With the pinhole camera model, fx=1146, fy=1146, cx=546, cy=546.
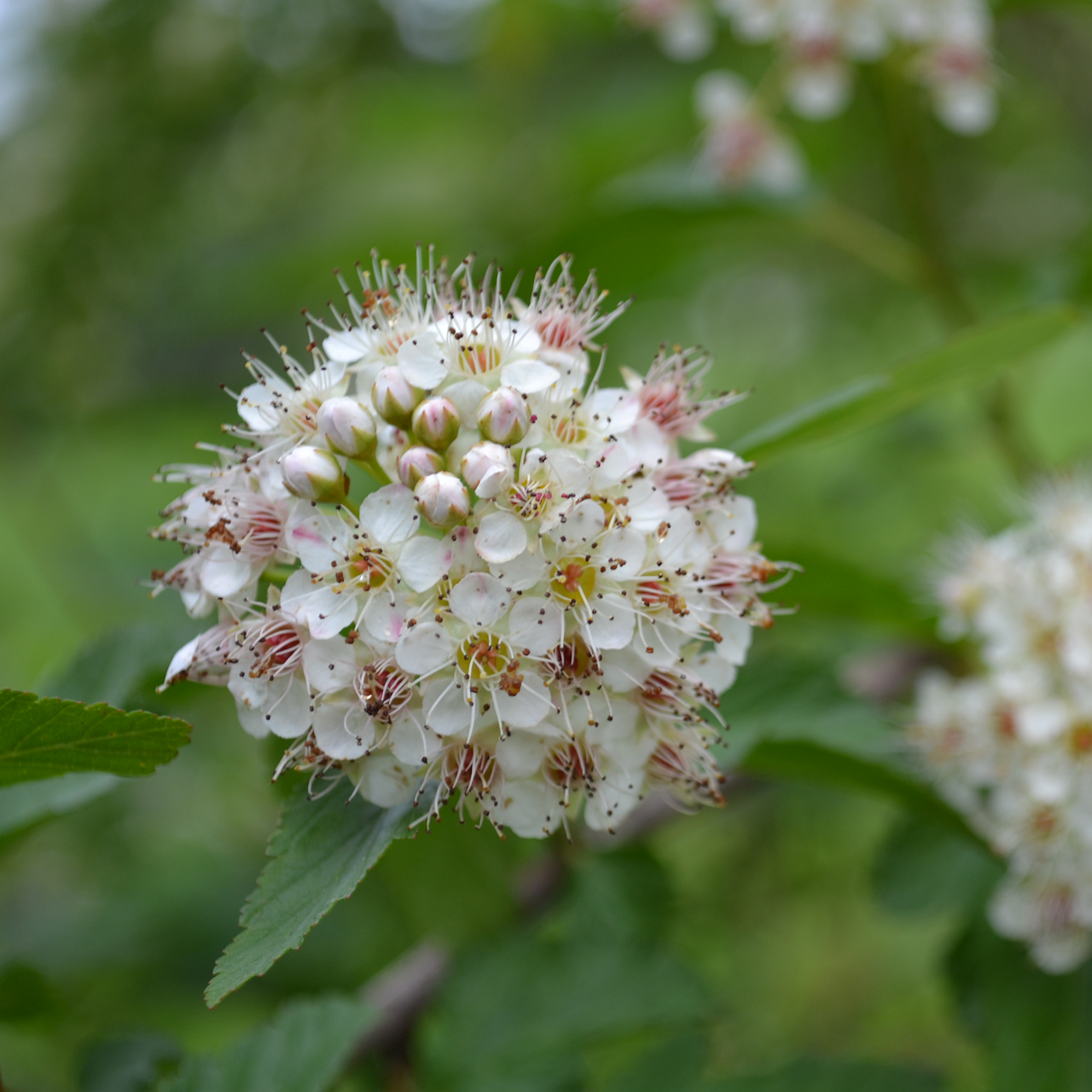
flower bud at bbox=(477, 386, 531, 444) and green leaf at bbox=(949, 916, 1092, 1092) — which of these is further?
green leaf at bbox=(949, 916, 1092, 1092)

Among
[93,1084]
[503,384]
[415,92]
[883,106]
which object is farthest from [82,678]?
[415,92]

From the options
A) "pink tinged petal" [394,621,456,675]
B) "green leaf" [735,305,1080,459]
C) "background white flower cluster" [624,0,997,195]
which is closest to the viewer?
"pink tinged petal" [394,621,456,675]

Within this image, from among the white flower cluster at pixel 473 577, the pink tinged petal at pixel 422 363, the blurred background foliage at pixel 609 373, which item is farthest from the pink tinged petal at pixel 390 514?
the blurred background foliage at pixel 609 373

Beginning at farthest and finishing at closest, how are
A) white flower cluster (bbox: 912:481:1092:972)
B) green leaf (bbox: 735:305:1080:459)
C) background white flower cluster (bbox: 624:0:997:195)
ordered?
background white flower cluster (bbox: 624:0:997:195), white flower cluster (bbox: 912:481:1092:972), green leaf (bbox: 735:305:1080:459)

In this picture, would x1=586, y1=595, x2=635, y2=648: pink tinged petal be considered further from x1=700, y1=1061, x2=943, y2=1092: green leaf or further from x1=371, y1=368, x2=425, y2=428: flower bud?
x1=700, y1=1061, x2=943, y2=1092: green leaf

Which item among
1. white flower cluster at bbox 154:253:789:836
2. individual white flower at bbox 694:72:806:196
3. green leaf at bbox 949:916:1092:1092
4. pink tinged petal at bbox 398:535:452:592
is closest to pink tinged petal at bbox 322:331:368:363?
white flower cluster at bbox 154:253:789:836

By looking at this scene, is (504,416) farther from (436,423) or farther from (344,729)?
(344,729)

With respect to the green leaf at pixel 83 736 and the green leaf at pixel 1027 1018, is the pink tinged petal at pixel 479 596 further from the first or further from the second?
the green leaf at pixel 1027 1018
